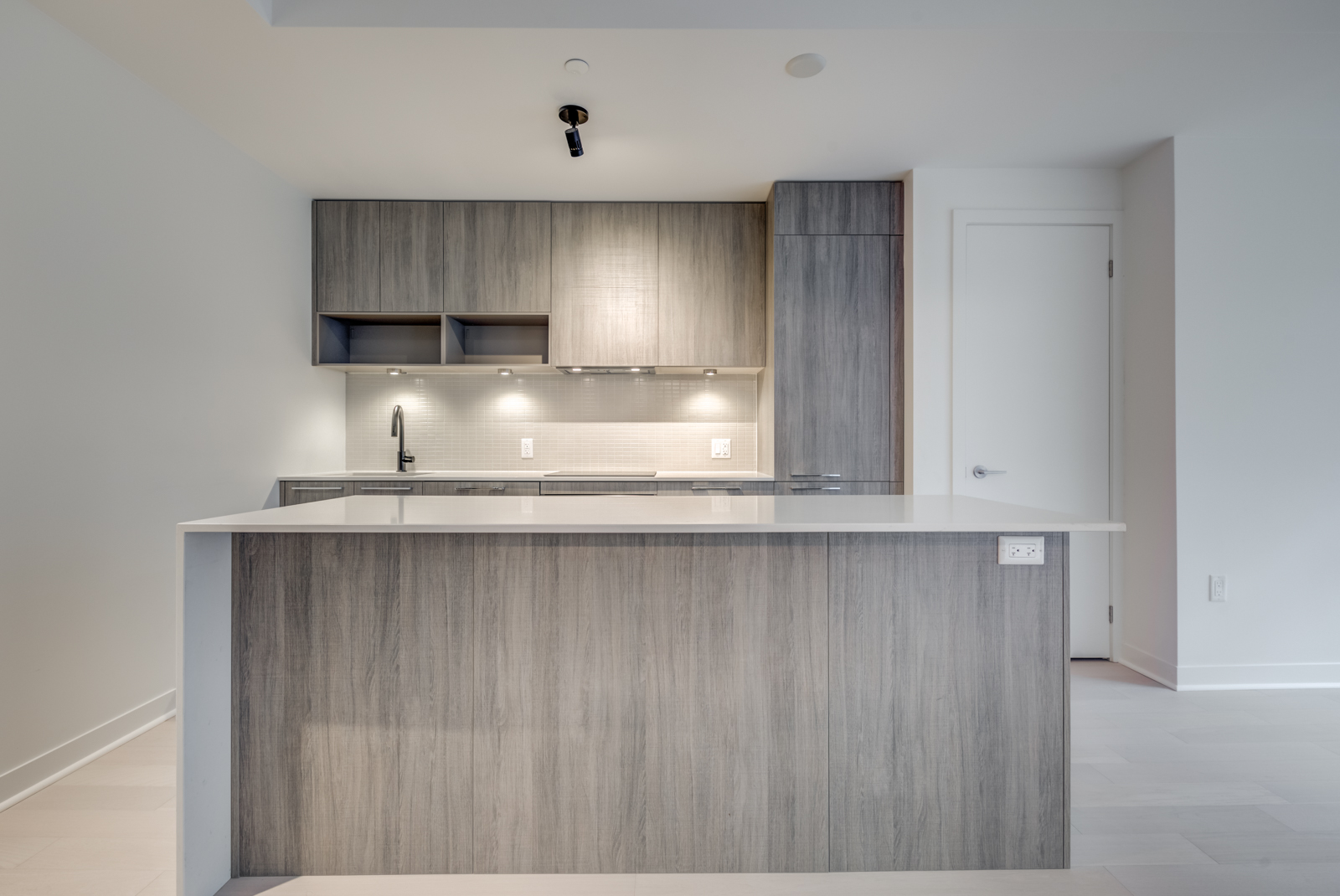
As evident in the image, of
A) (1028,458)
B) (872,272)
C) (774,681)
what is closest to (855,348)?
(872,272)

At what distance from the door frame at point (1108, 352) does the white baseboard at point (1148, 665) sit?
0.13 feet

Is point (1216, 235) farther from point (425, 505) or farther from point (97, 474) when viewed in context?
point (97, 474)

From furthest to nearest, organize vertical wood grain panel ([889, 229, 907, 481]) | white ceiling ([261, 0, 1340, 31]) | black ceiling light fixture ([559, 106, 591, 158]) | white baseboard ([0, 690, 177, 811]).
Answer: vertical wood grain panel ([889, 229, 907, 481]) < black ceiling light fixture ([559, 106, 591, 158]) < white ceiling ([261, 0, 1340, 31]) < white baseboard ([0, 690, 177, 811])

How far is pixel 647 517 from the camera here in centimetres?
160

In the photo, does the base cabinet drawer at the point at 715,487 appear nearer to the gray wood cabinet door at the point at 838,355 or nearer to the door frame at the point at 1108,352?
the gray wood cabinet door at the point at 838,355

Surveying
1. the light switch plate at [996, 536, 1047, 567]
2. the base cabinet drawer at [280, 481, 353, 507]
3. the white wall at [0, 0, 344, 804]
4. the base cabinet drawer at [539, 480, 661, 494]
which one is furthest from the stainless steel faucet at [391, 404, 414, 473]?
the light switch plate at [996, 536, 1047, 567]

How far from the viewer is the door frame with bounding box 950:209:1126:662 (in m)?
3.34

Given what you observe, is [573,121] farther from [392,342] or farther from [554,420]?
[392,342]

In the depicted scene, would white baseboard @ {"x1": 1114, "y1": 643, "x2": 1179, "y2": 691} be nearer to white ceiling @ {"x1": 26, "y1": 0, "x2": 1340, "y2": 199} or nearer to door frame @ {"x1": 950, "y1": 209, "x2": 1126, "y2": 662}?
door frame @ {"x1": 950, "y1": 209, "x2": 1126, "y2": 662}

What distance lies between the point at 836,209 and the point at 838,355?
76cm

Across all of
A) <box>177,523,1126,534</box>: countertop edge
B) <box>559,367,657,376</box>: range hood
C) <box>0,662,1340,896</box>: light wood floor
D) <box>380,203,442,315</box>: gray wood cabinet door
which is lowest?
<box>0,662,1340,896</box>: light wood floor

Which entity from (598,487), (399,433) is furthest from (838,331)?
(399,433)

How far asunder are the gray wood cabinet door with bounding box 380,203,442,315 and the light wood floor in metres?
2.29

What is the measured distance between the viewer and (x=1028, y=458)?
3.38 metres
